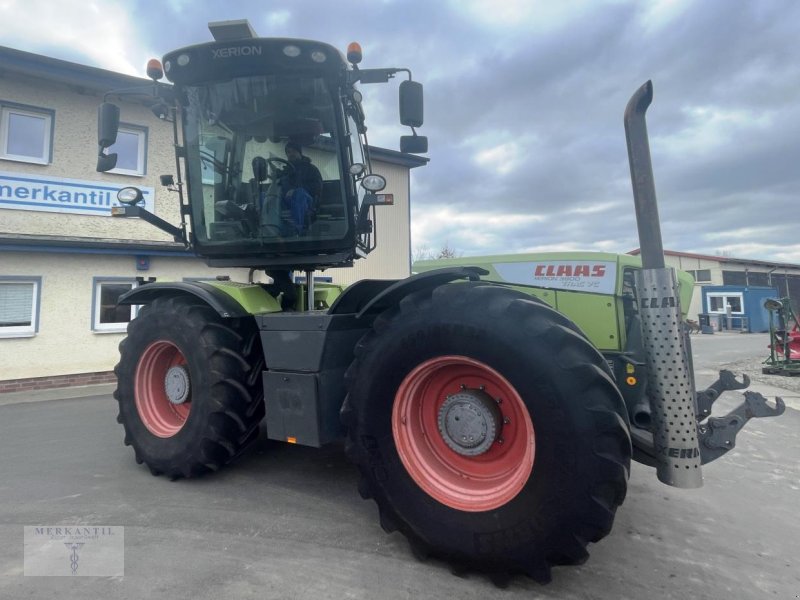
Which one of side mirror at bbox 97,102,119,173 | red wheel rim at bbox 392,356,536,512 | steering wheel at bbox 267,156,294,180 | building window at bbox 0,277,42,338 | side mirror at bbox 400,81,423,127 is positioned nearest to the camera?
red wheel rim at bbox 392,356,536,512

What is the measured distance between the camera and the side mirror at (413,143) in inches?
133

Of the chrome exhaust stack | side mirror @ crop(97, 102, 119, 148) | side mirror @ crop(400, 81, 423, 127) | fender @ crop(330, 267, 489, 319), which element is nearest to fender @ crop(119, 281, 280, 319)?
fender @ crop(330, 267, 489, 319)

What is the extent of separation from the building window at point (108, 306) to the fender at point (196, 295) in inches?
214

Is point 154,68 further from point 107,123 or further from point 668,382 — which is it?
point 668,382

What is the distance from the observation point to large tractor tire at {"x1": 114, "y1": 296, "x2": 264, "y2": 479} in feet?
11.1

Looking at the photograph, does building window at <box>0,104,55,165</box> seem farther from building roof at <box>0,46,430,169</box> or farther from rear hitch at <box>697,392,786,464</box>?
rear hitch at <box>697,392,786,464</box>

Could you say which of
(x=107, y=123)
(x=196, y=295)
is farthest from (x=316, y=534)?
(x=107, y=123)

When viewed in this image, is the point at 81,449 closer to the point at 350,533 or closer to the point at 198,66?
the point at 350,533

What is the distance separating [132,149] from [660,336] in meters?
10.3

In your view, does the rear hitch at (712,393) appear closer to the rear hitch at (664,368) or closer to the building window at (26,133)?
the rear hitch at (664,368)

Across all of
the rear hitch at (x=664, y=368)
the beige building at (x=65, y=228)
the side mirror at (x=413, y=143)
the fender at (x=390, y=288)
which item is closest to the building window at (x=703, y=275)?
the beige building at (x=65, y=228)

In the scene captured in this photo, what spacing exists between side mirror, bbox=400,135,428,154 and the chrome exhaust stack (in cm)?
141

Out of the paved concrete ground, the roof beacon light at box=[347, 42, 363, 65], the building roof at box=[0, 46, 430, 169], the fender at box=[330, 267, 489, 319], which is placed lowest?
the paved concrete ground

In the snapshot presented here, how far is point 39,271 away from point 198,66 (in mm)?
6859
